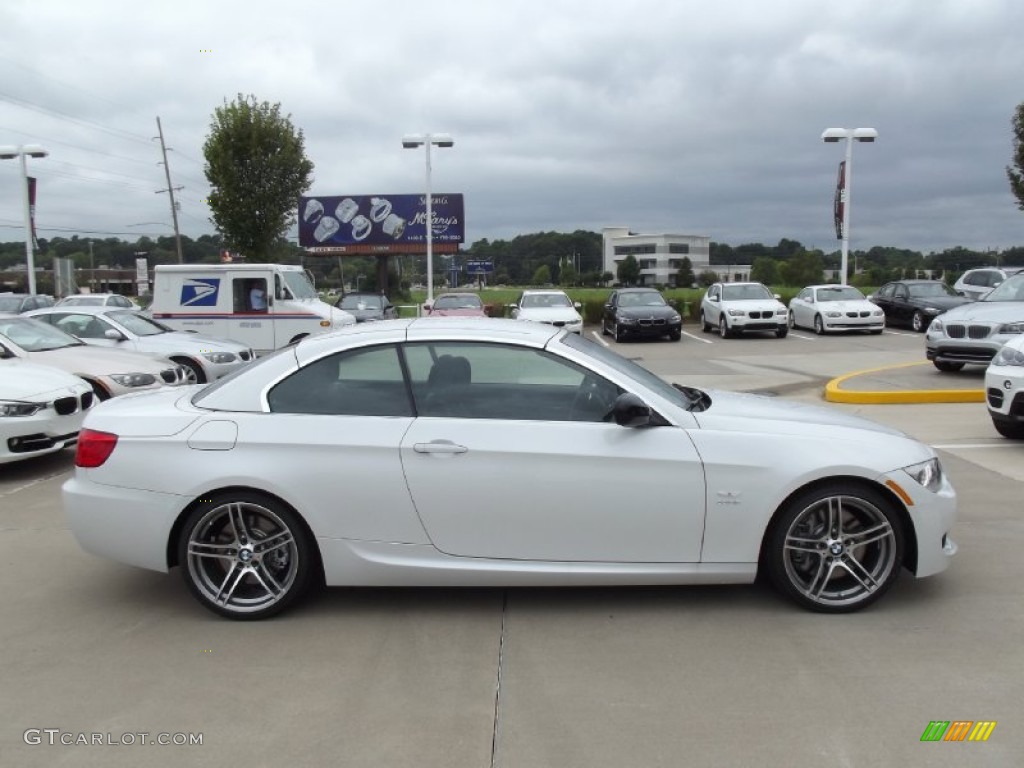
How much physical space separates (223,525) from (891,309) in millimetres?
26237

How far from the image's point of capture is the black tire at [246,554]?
13.8 feet

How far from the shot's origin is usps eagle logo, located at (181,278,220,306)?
18.6 m

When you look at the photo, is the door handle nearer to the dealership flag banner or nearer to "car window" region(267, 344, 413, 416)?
"car window" region(267, 344, 413, 416)

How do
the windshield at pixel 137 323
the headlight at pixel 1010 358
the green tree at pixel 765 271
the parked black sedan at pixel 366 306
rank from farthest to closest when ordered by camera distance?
the green tree at pixel 765 271
the parked black sedan at pixel 366 306
the windshield at pixel 137 323
the headlight at pixel 1010 358

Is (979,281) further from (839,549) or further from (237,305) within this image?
(839,549)

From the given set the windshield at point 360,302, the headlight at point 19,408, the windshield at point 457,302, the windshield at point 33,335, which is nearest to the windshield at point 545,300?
the windshield at point 457,302

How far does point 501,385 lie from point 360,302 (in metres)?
21.9

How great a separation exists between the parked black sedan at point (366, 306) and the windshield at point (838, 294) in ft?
42.3

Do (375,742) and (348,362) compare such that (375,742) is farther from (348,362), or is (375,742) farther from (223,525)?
(348,362)

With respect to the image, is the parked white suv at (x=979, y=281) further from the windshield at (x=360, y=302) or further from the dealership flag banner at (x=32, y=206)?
the dealership flag banner at (x=32, y=206)

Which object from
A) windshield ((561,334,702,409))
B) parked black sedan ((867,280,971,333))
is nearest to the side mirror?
windshield ((561,334,702,409))

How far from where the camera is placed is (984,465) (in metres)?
7.62

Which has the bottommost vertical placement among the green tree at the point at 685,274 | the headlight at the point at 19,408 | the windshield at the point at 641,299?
the headlight at the point at 19,408

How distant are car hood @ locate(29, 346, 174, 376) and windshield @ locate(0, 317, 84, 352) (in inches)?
7.7
